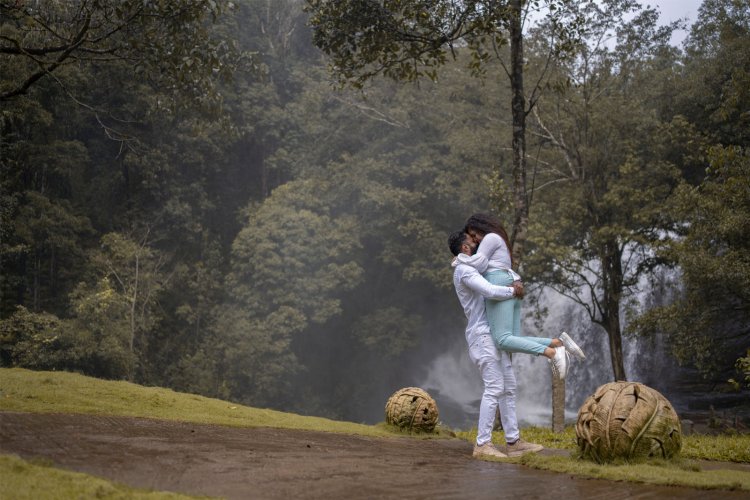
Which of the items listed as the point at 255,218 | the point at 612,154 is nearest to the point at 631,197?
the point at 612,154

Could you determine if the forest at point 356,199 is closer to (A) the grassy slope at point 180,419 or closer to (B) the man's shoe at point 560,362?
(A) the grassy slope at point 180,419

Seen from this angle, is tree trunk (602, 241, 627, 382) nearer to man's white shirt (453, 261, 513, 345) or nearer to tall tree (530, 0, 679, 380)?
tall tree (530, 0, 679, 380)

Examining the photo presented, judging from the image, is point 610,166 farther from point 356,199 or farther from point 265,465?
point 265,465

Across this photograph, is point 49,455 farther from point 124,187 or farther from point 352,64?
point 124,187

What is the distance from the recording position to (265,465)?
5707 millimetres

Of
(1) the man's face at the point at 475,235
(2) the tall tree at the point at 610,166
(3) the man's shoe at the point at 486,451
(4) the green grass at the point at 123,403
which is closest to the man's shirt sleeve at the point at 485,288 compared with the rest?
(1) the man's face at the point at 475,235

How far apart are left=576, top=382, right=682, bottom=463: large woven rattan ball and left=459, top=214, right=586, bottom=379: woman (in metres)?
0.66

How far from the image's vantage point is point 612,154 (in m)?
24.1

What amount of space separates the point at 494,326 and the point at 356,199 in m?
27.8

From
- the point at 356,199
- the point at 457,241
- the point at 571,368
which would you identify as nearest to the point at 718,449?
the point at 457,241

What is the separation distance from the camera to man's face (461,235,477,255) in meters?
7.50

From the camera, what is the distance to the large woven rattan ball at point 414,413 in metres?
9.38

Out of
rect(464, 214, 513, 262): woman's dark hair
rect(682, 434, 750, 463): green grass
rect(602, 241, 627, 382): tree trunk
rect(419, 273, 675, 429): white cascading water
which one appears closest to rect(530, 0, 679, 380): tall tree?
rect(602, 241, 627, 382): tree trunk

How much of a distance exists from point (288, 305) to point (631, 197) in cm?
1624
